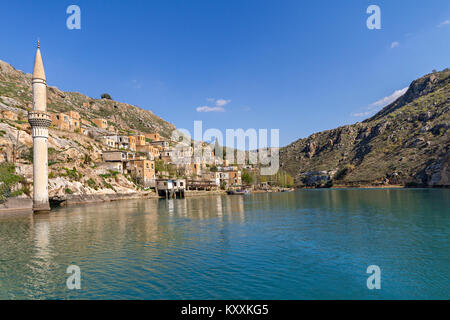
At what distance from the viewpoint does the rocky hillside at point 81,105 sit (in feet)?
342

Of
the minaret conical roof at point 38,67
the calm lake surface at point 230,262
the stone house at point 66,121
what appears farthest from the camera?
the stone house at point 66,121

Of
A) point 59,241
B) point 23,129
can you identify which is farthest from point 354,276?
point 23,129

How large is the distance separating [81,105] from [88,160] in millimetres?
92175

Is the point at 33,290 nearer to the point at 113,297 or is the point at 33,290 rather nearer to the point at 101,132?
the point at 113,297

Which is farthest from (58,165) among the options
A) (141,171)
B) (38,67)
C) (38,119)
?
(141,171)

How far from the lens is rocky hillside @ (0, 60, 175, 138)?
342ft

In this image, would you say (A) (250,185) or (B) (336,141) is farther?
(B) (336,141)

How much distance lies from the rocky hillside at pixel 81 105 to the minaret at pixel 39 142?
45.3 meters

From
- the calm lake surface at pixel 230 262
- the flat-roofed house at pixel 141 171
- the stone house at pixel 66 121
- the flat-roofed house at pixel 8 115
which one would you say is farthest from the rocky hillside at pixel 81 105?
the calm lake surface at pixel 230 262

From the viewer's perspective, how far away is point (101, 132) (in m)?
98.0

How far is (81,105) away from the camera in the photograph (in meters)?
149

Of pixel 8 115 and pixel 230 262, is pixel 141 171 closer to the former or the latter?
pixel 8 115

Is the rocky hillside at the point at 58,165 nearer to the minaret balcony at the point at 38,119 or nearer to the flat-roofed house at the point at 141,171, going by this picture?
the flat-roofed house at the point at 141,171

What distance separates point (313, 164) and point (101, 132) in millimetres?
126308
